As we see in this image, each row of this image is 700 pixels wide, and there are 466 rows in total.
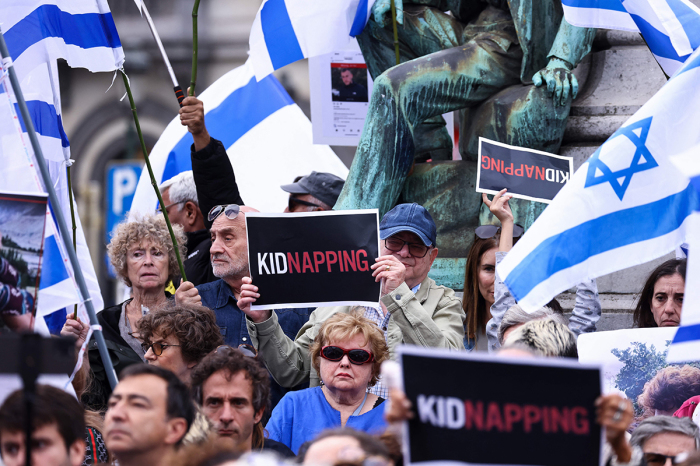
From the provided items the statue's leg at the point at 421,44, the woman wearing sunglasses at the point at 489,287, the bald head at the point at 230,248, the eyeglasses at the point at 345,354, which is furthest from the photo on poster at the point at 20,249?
the statue's leg at the point at 421,44

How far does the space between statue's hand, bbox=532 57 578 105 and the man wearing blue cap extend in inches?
53.2

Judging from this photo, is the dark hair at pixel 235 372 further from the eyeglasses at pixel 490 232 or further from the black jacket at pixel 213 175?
the black jacket at pixel 213 175

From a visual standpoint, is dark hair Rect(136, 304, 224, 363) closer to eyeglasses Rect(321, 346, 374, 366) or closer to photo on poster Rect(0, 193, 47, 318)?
eyeglasses Rect(321, 346, 374, 366)

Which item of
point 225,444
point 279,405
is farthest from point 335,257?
point 225,444

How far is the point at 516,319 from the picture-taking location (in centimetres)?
418

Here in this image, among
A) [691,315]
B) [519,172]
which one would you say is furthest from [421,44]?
[691,315]

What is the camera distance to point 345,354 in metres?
4.17

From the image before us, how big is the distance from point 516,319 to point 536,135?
200cm

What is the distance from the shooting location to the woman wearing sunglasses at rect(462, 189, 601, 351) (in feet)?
15.9

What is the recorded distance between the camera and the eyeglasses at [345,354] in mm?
4164

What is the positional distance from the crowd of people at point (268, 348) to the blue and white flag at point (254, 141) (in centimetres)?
219

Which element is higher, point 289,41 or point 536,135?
point 289,41

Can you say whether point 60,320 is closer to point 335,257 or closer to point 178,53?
point 335,257

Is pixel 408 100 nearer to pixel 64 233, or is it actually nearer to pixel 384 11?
pixel 384 11
